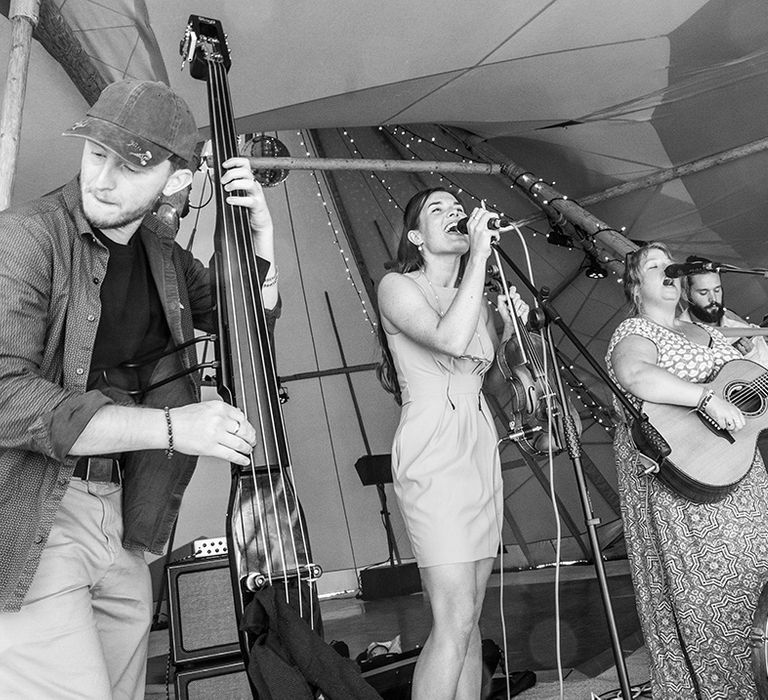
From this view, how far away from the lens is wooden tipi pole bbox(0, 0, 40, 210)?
2605 mm

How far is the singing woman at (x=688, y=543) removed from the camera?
237 centimetres

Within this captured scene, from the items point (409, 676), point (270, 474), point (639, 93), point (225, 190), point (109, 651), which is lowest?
point (409, 676)

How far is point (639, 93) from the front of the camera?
186 inches

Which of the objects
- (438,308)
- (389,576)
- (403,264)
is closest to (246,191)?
(438,308)

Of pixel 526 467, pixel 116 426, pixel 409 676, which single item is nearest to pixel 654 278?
pixel 409 676

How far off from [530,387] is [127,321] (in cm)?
117

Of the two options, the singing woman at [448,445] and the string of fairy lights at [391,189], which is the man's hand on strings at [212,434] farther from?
the string of fairy lights at [391,189]

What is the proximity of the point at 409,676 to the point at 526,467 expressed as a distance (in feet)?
15.0

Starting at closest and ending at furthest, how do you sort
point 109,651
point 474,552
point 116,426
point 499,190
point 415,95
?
point 116,426 → point 109,651 → point 474,552 → point 415,95 → point 499,190

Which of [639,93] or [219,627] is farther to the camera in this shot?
[639,93]

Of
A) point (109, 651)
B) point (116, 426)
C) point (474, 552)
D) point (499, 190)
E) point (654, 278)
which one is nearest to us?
point (116, 426)

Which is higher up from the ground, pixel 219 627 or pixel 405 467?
pixel 405 467

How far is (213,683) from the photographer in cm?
261

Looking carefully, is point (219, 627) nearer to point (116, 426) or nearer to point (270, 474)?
point (270, 474)
